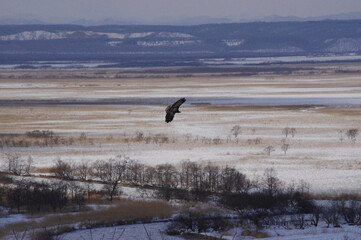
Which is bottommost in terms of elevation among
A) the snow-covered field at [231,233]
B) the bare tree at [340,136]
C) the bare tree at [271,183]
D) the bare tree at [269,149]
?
the snow-covered field at [231,233]

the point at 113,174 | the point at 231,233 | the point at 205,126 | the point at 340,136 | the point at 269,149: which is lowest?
the point at 231,233

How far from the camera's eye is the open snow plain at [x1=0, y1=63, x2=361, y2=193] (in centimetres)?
3378

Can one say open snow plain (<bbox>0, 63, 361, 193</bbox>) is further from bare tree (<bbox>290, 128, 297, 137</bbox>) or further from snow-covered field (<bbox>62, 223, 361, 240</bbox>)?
snow-covered field (<bbox>62, 223, 361, 240</bbox>)

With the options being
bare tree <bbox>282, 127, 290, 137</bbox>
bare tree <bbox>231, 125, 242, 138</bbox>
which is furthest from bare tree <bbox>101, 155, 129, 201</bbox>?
bare tree <bbox>282, 127, 290, 137</bbox>

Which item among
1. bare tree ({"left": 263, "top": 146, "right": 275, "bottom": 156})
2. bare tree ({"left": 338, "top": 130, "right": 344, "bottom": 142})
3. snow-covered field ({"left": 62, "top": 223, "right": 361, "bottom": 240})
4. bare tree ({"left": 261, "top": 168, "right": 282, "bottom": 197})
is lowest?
snow-covered field ({"left": 62, "top": 223, "right": 361, "bottom": 240})

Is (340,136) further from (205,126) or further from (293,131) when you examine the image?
(205,126)

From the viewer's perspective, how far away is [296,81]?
83.1 metres

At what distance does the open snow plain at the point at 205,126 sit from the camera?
33.8 metres

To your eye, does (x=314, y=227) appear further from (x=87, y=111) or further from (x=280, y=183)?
(x=87, y=111)

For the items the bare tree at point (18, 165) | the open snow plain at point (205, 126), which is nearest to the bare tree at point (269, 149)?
the open snow plain at point (205, 126)

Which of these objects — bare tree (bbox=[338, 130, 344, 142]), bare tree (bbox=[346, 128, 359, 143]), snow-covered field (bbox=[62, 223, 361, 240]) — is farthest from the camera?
bare tree (bbox=[346, 128, 359, 143])

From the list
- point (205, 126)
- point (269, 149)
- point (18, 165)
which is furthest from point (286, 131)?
point (18, 165)

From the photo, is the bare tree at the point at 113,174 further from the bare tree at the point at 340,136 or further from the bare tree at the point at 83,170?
the bare tree at the point at 340,136

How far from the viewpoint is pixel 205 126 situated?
146 feet
